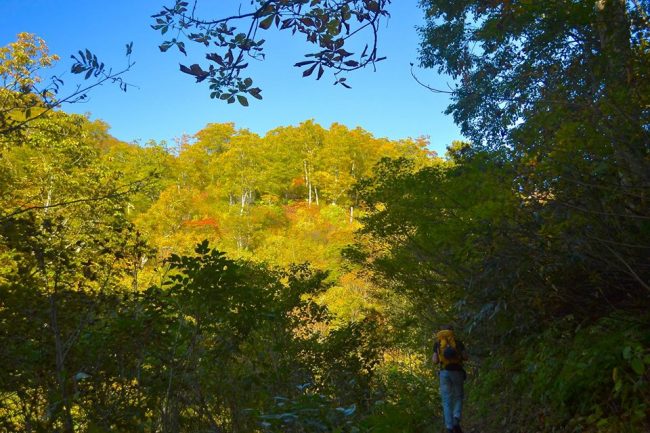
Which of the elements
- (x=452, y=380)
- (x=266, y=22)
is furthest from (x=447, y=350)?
(x=266, y=22)

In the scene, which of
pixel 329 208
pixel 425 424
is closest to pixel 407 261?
pixel 425 424

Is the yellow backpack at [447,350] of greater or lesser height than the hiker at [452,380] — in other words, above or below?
above

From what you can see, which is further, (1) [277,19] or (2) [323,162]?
(2) [323,162]

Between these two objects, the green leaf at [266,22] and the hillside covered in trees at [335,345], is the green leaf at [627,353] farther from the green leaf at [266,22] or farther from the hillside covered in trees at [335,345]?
the green leaf at [266,22]

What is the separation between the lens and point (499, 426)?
5602 millimetres

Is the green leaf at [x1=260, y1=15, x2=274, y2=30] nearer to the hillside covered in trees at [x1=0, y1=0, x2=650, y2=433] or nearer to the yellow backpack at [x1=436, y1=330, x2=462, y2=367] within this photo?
the hillside covered in trees at [x1=0, y1=0, x2=650, y2=433]

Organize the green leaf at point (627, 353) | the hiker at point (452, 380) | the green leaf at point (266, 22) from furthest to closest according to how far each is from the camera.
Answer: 1. the hiker at point (452, 380)
2. the green leaf at point (627, 353)
3. the green leaf at point (266, 22)

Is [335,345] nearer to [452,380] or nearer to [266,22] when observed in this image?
[452,380]

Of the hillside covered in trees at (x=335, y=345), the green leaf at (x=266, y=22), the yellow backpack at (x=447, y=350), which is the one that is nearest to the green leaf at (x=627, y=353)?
the hillside covered in trees at (x=335, y=345)

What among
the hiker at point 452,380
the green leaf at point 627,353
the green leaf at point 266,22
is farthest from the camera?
the hiker at point 452,380

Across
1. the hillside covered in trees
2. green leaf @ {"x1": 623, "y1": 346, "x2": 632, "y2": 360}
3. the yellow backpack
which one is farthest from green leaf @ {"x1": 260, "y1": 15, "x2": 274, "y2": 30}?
the yellow backpack

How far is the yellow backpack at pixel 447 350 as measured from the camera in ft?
19.0

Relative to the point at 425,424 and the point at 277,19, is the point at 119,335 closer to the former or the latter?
the point at 277,19

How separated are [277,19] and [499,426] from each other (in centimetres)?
541
